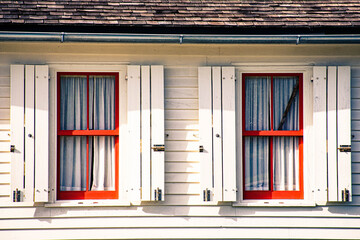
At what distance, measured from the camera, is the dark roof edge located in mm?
5848

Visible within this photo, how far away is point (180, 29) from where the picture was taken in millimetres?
5895

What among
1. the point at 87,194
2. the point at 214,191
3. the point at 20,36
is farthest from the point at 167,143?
the point at 20,36

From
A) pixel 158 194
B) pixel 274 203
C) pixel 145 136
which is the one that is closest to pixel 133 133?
pixel 145 136

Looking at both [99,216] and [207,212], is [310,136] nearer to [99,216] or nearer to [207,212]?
[207,212]

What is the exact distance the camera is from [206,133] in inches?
238

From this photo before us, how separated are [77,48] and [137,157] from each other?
5.18 feet

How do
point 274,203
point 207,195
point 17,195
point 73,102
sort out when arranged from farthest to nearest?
point 73,102 → point 274,203 → point 207,195 → point 17,195

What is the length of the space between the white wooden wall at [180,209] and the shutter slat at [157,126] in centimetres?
13

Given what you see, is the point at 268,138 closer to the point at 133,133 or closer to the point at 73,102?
the point at 133,133

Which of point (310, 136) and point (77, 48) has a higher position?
point (77, 48)

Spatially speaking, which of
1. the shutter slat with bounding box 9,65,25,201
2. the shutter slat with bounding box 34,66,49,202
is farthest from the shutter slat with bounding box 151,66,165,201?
the shutter slat with bounding box 9,65,25,201

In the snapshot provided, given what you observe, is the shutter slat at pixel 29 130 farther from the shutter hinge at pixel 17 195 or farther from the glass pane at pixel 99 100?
the glass pane at pixel 99 100

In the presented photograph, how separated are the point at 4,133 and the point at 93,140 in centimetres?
110

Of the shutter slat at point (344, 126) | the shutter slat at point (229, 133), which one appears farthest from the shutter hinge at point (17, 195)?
the shutter slat at point (344, 126)
